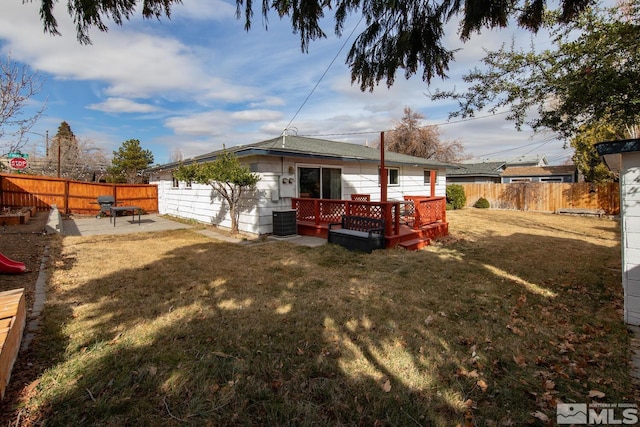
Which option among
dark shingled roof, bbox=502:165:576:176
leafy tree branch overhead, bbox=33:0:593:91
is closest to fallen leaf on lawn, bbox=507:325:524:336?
leafy tree branch overhead, bbox=33:0:593:91

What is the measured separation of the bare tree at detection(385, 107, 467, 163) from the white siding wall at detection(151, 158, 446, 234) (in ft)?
51.1

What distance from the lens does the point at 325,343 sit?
301cm

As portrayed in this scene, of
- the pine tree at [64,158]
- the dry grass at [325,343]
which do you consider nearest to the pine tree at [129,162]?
the pine tree at [64,158]

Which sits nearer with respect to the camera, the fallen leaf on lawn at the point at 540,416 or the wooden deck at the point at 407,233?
the fallen leaf on lawn at the point at 540,416

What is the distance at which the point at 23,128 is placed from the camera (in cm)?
659

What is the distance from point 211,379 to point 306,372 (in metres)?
0.79

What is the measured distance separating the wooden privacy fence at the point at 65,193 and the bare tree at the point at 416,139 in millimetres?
24266

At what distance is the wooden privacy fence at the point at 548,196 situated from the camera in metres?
15.8

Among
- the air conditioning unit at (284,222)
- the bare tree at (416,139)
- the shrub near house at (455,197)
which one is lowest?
the air conditioning unit at (284,222)

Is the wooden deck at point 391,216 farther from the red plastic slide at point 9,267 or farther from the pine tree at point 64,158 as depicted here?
the pine tree at point 64,158

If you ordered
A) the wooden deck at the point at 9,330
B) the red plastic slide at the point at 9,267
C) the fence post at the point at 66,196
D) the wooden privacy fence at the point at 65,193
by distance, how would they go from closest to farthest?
the wooden deck at the point at 9,330
the red plastic slide at the point at 9,267
the wooden privacy fence at the point at 65,193
the fence post at the point at 66,196

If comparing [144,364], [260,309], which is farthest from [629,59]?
[144,364]

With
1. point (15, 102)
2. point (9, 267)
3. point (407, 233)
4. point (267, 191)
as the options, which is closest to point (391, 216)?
point (407, 233)

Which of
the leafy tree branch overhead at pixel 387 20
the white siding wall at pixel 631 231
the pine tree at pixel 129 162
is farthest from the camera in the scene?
the pine tree at pixel 129 162
